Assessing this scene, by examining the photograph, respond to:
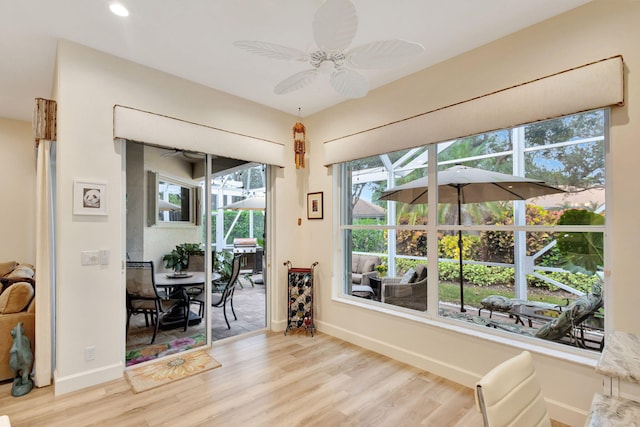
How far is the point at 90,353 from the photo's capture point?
273 cm

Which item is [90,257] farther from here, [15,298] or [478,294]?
[478,294]

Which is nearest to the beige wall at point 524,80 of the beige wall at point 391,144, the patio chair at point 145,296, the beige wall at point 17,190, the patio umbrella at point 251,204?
the beige wall at point 391,144

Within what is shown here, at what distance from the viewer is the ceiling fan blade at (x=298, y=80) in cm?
226

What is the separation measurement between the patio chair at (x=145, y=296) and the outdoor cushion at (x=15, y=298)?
0.87m

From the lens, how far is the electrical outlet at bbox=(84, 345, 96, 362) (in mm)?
2711

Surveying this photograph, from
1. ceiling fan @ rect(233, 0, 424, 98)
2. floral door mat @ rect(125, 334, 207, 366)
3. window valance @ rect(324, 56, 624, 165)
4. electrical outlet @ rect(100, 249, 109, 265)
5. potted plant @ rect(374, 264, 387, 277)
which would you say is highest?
ceiling fan @ rect(233, 0, 424, 98)

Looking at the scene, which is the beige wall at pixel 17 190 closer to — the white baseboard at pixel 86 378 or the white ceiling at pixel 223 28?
the white ceiling at pixel 223 28

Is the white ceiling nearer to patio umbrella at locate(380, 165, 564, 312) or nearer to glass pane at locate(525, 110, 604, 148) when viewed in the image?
glass pane at locate(525, 110, 604, 148)

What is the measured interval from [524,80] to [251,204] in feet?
10.6

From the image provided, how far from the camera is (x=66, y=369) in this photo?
8.62 feet

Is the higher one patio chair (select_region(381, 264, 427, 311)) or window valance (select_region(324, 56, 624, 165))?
window valance (select_region(324, 56, 624, 165))

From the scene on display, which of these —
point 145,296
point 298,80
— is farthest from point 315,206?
point 145,296

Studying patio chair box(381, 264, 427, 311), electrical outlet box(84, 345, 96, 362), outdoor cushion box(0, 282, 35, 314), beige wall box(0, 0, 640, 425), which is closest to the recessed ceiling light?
beige wall box(0, 0, 640, 425)

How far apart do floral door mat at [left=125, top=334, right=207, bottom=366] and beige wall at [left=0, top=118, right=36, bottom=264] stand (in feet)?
10.00
